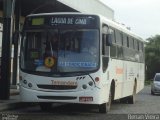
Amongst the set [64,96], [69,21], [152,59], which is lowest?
[64,96]

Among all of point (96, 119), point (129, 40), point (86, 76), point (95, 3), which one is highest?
point (95, 3)

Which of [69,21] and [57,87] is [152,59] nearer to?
[69,21]

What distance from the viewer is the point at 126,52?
22.2 meters

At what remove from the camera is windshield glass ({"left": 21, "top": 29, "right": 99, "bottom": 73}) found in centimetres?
1688

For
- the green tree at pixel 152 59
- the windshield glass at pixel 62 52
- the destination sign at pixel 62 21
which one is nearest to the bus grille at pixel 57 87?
the windshield glass at pixel 62 52

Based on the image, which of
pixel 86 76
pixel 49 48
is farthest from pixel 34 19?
pixel 86 76

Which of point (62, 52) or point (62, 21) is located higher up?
point (62, 21)

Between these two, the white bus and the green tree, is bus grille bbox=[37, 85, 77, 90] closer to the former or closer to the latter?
the white bus

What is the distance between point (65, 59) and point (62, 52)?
26 centimetres

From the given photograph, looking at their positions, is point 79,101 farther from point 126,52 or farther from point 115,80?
point 126,52

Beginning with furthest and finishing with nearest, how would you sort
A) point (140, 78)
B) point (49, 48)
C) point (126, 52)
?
point (140, 78) < point (126, 52) < point (49, 48)

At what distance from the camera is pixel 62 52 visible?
17.0 meters

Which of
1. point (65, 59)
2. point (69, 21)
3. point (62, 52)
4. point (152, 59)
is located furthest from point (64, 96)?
point (152, 59)

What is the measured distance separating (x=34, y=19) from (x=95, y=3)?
72.2ft
